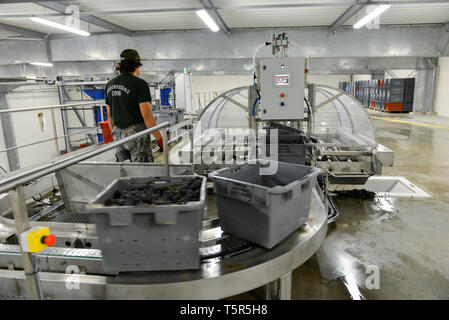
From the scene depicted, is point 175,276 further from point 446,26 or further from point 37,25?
point 446,26

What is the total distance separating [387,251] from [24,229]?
9.44 feet

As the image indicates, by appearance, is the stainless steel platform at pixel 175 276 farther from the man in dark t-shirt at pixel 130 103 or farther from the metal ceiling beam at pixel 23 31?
the metal ceiling beam at pixel 23 31

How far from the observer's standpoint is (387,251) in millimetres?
2840

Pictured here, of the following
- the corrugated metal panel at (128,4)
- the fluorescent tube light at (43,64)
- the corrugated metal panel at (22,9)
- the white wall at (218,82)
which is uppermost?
the corrugated metal panel at (128,4)

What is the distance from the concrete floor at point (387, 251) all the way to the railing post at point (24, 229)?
1.67 metres

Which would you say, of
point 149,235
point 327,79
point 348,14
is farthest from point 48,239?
point 327,79

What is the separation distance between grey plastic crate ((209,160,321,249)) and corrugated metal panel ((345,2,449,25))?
8.26m

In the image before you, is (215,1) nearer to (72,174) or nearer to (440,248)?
(72,174)

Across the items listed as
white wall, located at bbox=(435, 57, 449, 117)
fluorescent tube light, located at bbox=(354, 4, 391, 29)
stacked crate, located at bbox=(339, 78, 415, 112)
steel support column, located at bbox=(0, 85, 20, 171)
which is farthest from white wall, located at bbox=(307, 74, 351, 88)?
steel support column, located at bbox=(0, 85, 20, 171)

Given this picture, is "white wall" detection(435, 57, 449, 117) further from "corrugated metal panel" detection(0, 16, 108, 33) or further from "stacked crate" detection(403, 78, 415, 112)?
"corrugated metal panel" detection(0, 16, 108, 33)

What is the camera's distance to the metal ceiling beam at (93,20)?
704 centimetres

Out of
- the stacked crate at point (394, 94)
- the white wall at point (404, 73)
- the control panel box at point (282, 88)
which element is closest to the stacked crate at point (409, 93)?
the stacked crate at point (394, 94)

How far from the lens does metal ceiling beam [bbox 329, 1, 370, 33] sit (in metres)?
7.42

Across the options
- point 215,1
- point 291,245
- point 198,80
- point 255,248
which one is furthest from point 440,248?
point 198,80
